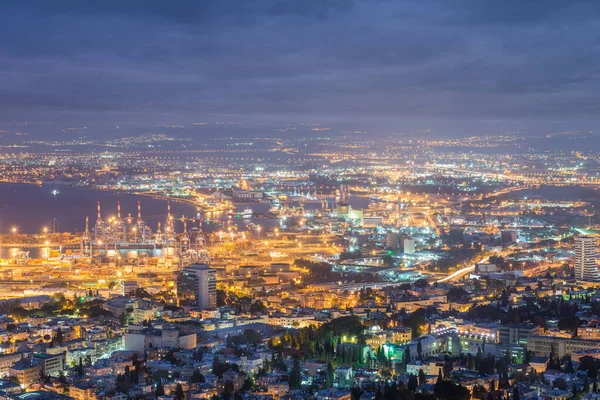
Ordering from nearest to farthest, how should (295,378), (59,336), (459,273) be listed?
(295,378) < (59,336) < (459,273)

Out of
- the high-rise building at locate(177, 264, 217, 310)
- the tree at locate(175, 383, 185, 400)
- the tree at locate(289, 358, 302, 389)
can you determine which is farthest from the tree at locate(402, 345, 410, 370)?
the high-rise building at locate(177, 264, 217, 310)

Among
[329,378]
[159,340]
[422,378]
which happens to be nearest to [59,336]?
[159,340]

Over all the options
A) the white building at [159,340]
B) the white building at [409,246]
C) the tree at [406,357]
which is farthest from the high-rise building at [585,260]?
the white building at [159,340]

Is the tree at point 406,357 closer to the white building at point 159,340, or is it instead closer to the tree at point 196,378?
the tree at point 196,378

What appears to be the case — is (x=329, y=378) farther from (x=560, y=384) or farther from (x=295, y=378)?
(x=560, y=384)

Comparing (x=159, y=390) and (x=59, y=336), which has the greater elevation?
(x=59, y=336)

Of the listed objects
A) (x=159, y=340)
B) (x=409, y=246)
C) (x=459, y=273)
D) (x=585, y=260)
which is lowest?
(x=459, y=273)

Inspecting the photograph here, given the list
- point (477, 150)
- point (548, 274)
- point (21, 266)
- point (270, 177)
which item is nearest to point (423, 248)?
point (548, 274)
